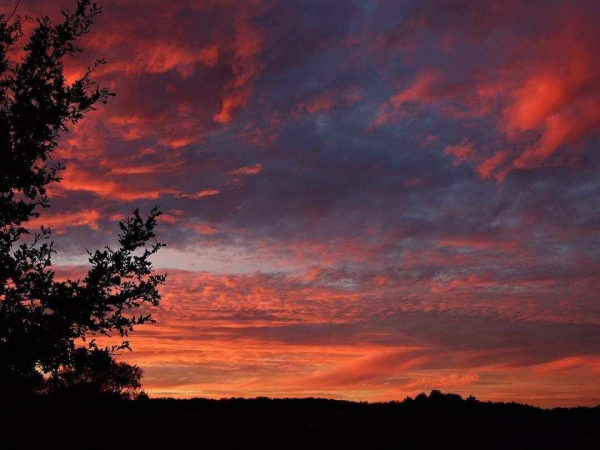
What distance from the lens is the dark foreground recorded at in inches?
810

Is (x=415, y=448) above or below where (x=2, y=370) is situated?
below

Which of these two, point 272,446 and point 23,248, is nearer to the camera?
point 23,248

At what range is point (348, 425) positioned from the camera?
85.1 ft

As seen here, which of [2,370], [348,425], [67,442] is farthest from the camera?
[348,425]

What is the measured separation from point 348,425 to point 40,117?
18.8m

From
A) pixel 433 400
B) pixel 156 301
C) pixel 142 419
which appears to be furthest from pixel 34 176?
pixel 433 400

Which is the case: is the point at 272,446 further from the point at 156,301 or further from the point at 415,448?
→ the point at 156,301

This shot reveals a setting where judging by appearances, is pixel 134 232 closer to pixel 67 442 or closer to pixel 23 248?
pixel 23 248

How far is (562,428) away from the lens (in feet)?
78.4

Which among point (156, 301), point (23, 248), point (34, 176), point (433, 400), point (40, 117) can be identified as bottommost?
point (433, 400)

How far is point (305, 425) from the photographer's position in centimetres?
2628

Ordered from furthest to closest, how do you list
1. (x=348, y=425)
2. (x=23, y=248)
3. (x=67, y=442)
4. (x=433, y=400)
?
(x=433, y=400)
(x=348, y=425)
(x=67, y=442)
(x=23, y=248)

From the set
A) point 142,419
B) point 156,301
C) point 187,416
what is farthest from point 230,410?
point 156,301

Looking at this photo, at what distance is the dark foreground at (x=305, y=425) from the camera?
20.6 metres
